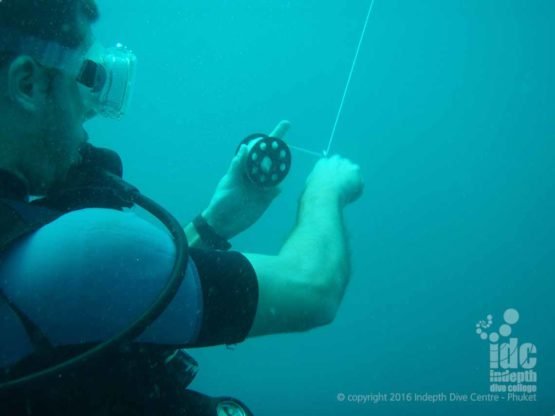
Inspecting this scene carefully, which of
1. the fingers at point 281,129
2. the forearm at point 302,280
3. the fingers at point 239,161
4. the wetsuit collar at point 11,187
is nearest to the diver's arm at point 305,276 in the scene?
the forearm at point 302,280

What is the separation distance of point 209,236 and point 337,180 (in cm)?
61

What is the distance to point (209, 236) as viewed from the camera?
185cm

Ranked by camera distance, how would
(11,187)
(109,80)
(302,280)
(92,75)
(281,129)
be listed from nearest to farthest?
(11,187), (302,280), (92,75), (109,80), (281,129)

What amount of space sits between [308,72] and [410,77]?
2.21 m

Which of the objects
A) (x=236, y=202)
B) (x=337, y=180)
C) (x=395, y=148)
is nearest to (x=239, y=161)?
(x=236, y=202)

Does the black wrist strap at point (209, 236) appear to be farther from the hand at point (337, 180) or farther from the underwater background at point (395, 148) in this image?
the underwater background at point (395, 148)

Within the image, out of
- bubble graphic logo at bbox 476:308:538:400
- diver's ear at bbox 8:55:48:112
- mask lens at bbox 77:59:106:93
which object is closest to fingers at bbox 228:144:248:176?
mask lens at bbox 77:59:106:93

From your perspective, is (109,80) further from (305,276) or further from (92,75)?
(305,276)

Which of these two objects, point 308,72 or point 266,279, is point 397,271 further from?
point 266,279

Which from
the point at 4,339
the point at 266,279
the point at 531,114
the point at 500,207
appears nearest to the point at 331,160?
the point at 266,279

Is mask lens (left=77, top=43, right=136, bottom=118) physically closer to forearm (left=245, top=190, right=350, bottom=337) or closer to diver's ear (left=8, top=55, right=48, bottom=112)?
diver's ear (left=8, top=55, right=48, bottom=112)

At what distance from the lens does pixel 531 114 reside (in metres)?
9.02

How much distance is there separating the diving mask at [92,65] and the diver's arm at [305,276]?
1.79ft

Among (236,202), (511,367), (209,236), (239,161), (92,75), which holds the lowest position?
(511,367)
